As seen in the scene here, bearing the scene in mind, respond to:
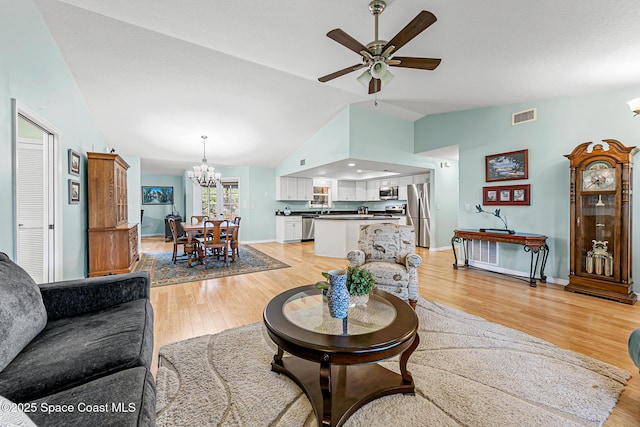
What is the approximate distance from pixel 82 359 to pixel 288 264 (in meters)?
3.86

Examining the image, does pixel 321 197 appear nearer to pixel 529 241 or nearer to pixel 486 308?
pixel 529 241

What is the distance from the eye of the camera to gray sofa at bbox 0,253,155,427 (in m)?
0.85

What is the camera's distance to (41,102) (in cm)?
238

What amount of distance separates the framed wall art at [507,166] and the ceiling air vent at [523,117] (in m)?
0.46

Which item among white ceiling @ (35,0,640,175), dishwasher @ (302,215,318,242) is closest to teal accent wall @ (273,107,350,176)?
white ceiling @ (35,0,640,175)

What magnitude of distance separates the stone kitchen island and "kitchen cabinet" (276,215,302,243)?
6.65 ft

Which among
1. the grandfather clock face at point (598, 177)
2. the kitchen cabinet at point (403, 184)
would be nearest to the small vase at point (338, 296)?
the grandfather clock face at point (598, 177)

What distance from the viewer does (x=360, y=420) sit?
136cm

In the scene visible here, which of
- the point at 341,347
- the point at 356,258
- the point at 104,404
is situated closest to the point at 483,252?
the point at 356,258

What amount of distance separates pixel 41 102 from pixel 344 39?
280 cm

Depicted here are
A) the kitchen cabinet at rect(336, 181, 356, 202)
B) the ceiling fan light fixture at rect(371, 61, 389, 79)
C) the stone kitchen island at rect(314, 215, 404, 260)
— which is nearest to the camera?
the ceiling fan light fixture at rect(371, 61, 389, 79)

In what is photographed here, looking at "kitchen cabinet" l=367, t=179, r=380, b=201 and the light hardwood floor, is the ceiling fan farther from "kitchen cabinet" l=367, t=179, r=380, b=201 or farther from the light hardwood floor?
"kitchen cabinet" l=367, t=179, r=380, b=201

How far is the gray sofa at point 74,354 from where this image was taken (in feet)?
2.79

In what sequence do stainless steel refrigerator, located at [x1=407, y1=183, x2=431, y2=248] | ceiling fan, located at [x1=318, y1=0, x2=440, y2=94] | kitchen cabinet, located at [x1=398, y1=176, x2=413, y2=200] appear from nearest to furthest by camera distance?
1. ceiling fan, located at [x1=318, y1=0, x2=440, y2=94]
2. stainless steel refrigerator, located at [x1=407, y1=183, x2=431, y2=248]
3. kitchen cabinet, located at [x1=398, y1=176, x2=413, y2=200]
